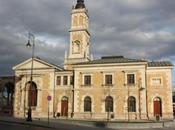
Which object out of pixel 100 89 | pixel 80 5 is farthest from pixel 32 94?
pixel 80 5

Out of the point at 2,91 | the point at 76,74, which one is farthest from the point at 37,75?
the point at 2,91

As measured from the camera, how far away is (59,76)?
58.7m

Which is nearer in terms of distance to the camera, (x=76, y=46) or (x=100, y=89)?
(x=100, y=89)

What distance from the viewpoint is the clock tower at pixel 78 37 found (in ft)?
221

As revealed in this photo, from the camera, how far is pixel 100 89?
55312 mm

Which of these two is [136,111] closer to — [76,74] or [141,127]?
[76,74]

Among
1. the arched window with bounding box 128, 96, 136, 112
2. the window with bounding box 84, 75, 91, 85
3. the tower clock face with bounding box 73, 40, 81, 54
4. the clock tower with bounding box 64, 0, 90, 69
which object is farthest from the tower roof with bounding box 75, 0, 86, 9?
the arched window with bounding box 128, 96, 136, 112

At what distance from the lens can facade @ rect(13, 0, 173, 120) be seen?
175 ft

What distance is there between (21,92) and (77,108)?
11481 mm

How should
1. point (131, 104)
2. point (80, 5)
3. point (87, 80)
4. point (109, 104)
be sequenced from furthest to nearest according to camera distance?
point (80, 5) → point (87, 80) → point (109, 104) → point (131, 104)

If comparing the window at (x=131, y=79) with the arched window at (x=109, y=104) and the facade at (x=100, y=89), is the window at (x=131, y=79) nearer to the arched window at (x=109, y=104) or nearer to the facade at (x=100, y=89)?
the facade at (x=100, y=89)

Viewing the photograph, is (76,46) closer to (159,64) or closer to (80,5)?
(80,5)

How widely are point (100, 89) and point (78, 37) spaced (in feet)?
55.0

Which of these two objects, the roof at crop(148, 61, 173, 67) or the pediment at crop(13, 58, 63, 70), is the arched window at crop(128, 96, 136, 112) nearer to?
the roof at crop(148, 61, 173, 67)
